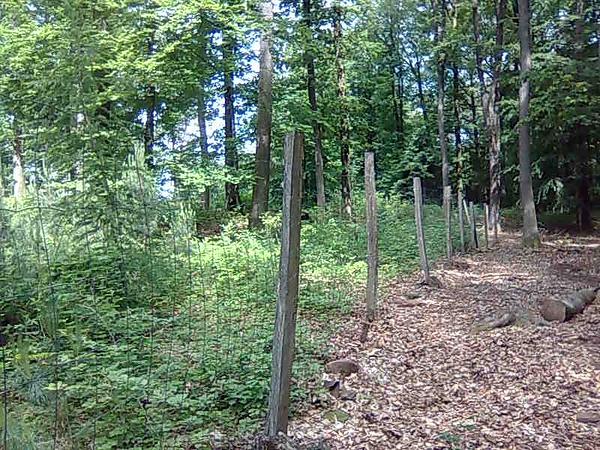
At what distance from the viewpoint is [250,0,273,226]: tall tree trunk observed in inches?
480

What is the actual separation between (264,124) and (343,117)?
5098 mm

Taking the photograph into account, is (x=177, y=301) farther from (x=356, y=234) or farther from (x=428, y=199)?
(x=428, y=199)

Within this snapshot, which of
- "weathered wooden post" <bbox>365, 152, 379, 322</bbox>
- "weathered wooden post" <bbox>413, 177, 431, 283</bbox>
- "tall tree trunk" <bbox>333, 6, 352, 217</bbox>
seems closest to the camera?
"weathered wooden post" <bbox>365, 152, 379, 322</bbox>

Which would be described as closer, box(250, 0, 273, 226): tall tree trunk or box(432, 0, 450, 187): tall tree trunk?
box(250, 0, 273, 226): tall tree trunk

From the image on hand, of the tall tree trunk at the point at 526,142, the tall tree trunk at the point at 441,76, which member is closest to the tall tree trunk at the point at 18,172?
the tall tree trunk at the point at 526,142

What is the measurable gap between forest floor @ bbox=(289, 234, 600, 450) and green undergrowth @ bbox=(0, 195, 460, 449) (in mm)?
449

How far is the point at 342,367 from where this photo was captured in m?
4.58

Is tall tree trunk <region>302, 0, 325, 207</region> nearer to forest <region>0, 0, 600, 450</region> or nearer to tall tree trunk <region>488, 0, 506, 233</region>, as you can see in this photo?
forest <region>0, 0, 600, 450</region>

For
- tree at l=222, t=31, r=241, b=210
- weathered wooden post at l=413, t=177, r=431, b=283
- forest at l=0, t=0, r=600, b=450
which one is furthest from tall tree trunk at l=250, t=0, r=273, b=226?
weathered wooden post at l=413, t=177, r=431, b=283

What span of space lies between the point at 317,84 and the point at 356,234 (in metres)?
8.02

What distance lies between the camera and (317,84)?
58.3 feet

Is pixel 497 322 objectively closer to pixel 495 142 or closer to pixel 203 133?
pixel 203 133

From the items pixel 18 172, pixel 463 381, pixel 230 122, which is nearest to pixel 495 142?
pixel 230 122

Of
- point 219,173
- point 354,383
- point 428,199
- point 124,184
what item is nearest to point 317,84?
point 219,173
